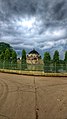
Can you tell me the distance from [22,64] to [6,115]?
837 inches

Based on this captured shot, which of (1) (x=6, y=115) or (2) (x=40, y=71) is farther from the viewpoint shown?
(2) (x=40, y=71)

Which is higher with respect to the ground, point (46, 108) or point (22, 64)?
point (22, 64)

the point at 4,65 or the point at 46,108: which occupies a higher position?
the point at 4,65

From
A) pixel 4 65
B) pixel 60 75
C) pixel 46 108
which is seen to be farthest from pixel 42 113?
pixel 4 65

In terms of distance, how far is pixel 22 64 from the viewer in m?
26.7

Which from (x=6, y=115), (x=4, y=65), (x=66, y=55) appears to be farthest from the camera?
(x=66, y=55)

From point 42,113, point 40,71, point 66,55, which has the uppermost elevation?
point 66,55

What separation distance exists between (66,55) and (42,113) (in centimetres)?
3736

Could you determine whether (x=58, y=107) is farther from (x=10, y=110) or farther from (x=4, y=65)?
(x=4, y=65)

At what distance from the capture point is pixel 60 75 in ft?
74.5

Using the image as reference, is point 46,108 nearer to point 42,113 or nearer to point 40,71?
point 42,113

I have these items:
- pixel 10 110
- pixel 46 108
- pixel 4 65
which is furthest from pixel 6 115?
pixel 4 65

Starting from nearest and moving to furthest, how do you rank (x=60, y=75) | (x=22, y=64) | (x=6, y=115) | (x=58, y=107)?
1. (x=6, y=115)
2. (x=58, y=107)
3. (x=60, y=75)
4. (x=22, y=64)

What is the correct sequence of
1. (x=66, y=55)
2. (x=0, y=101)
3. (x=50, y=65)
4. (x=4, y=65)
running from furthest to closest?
(x=66, y=55) < (x=4, y=65) < (x=50, y=65) < (x=0, y=101)
